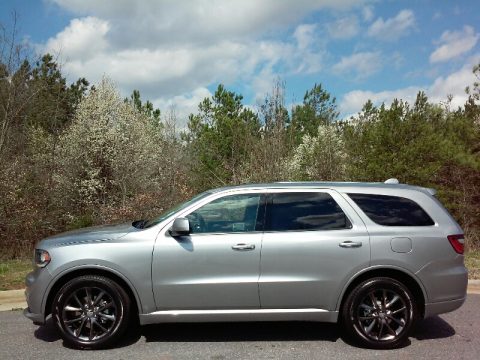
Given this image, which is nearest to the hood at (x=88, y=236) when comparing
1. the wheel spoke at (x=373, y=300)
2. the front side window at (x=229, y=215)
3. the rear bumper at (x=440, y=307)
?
the front side window at (x=229, y=215)

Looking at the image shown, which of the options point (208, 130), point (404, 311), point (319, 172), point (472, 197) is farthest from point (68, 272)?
point (208, 130)

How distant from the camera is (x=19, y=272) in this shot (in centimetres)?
894

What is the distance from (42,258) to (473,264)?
778 cm

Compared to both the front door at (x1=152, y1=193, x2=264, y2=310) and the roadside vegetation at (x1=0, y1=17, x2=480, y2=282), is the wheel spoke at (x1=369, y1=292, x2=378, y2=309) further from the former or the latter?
the roadside vegetation at (x1=0, y1=17, x2=480, y2=282)

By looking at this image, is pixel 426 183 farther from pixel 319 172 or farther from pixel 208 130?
pixel 208 130

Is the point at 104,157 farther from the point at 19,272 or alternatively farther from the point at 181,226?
the point at 181,226

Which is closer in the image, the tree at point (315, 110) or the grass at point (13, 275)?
the grass at point (13, 275)

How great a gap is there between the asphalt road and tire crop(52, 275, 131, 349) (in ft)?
0.42

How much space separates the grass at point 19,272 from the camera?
778 centimetres

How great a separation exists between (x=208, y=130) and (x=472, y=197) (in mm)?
26314

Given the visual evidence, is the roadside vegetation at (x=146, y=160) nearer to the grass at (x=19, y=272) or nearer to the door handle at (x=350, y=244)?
the grass at (x=19, y=272)

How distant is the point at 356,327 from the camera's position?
16.2ft

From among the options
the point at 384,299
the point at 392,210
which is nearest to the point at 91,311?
the point at 384,299

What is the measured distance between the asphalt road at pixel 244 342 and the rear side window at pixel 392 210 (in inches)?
50.6
